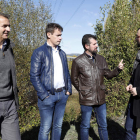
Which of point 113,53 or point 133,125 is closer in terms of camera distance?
point 133,125

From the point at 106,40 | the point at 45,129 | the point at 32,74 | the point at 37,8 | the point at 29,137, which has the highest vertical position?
the point at 37,8

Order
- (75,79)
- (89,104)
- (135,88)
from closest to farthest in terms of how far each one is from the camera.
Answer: (135,88)
(89,104)
(75,79)

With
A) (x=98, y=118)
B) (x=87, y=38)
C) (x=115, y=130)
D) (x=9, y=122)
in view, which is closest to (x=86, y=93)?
(x=98, y=118)

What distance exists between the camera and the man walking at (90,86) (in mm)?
2887

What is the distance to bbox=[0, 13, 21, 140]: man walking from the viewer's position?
200 cm

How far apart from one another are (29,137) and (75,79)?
206 centimetres

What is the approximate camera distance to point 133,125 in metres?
2.49

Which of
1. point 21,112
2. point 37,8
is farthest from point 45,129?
point 37,8

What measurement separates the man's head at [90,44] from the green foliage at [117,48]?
2765 millimetres

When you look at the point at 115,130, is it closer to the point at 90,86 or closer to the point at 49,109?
the point at 90,86

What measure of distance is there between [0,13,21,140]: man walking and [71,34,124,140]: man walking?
1.26 m

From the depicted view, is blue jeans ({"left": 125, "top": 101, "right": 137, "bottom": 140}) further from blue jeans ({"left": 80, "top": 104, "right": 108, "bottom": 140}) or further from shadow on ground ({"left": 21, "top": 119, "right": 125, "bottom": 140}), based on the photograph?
shadow on ground ({"left": 21, "top": 119, "right": 125, "bottom": 140})

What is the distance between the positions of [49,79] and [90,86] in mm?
807

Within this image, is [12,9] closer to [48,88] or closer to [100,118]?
[48,88]
